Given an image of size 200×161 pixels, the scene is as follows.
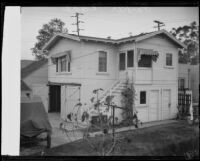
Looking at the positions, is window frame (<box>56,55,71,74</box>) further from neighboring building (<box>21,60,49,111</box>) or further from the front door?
the front door

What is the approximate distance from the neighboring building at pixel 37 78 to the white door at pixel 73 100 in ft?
1.34

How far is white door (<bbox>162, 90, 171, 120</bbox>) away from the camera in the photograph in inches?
154

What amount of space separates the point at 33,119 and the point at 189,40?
10.1 ft

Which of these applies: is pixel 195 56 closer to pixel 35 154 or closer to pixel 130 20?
pixel 130 20

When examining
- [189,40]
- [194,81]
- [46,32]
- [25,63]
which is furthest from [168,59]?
[25,63]

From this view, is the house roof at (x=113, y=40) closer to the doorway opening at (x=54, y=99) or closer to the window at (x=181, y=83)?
the window at (x=181, y=83)

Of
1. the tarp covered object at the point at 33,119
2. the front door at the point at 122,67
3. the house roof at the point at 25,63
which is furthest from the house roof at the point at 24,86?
the front door at the point at 122,67

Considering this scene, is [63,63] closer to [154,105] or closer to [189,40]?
[154,105]

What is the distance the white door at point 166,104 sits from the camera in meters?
3.91

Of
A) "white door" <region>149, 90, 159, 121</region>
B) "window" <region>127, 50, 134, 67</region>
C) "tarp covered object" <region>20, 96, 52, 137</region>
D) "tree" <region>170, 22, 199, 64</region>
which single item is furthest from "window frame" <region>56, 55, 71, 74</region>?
"tree" <region>170, 22, 199, 64</region>

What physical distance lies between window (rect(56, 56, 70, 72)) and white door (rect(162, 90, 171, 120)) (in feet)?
6.17

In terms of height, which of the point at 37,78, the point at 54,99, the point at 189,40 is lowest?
the point at 54,99

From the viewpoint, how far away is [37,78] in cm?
387

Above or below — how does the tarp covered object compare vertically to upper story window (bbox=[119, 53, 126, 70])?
below
